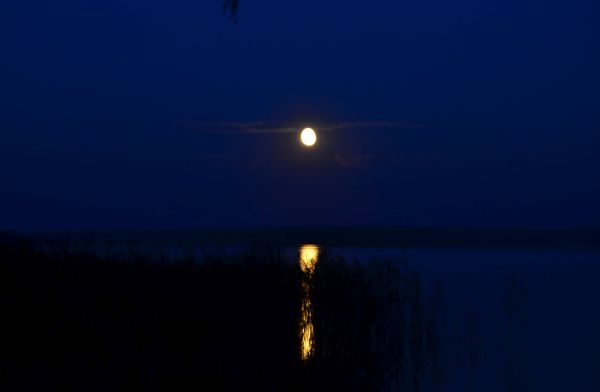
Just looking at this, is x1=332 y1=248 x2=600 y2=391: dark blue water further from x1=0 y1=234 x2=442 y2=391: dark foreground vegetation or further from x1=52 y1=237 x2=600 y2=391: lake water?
x1=0 y1=234 x2=442 y2=391: dark foreground vegetation

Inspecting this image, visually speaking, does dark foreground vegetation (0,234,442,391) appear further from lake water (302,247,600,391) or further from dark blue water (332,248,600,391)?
dark blue water (332,248,600,391)

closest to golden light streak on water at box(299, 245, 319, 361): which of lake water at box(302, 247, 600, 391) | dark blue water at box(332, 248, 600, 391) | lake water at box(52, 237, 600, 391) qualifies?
lake water at box(52, 237, 600, 391)

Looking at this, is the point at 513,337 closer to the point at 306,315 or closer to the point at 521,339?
the point at 521,339

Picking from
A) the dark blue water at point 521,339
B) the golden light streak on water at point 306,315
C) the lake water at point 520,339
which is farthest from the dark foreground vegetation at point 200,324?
the dark blue water at point 521,339

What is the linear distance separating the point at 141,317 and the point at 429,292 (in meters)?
21.2

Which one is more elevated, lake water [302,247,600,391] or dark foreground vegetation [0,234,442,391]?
lake water [302,247,600,391]

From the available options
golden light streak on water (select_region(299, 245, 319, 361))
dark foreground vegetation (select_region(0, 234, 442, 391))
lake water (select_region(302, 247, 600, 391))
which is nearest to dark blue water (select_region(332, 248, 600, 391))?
lake water (select_region(302, 247, 600, 391))

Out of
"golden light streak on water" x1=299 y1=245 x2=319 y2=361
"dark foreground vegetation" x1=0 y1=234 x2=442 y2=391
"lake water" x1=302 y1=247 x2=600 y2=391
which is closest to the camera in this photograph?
"dark foreground vegetation" x1=0 y1=234 x2=442 y2=391

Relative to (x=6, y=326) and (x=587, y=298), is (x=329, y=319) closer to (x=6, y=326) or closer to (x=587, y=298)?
(x=6, y=326)

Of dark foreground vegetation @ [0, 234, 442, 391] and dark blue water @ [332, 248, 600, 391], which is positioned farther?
dark blue water @ [332, 248, 600, 391]

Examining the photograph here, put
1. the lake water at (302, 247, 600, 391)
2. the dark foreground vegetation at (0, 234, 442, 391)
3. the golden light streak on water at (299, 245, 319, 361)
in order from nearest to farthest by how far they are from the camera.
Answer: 1. the dark foreground vegetation at (0, 234, 442, 391)
2. the golden light streak on water at (299, 245, 319, 361)
3. the lake water at (302, 247, 600, 391)

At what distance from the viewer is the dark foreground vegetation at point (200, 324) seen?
383 inches

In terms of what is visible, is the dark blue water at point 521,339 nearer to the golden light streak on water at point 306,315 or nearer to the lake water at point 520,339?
the lake water at point 520,339

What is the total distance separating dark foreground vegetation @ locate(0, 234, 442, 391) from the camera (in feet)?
31.9
